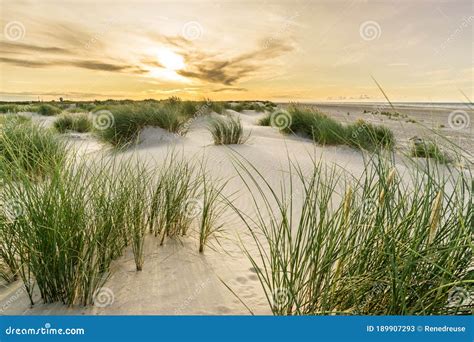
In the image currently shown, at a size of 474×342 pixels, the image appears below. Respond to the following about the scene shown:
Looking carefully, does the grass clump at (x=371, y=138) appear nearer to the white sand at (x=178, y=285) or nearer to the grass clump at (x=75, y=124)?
the white sand at (x=178, y=285)

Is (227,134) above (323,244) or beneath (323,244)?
above

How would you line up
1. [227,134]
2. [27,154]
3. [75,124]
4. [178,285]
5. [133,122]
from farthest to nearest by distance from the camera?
[75,124], [133,122], [227,134], [27,154], [178,285]

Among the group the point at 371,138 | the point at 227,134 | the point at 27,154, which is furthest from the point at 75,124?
the point at 371,138

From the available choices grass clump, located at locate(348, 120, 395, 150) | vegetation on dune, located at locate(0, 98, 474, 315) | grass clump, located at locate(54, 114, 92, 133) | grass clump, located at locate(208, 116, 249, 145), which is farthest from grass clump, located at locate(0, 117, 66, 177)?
grass clump, located at locate(54, 114, 92, 133)

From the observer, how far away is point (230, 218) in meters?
3.28

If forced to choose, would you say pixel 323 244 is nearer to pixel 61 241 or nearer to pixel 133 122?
pixel 61 241

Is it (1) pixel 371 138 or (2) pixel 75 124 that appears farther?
(2) pixel 75 124

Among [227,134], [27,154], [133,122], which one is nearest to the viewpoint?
[27,154]

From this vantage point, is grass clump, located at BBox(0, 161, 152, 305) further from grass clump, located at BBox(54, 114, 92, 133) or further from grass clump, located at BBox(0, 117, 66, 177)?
grass clump, located at BBox(54, 114, 92, 133)

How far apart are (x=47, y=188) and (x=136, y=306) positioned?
861 mm

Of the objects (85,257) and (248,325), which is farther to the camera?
(85,257)

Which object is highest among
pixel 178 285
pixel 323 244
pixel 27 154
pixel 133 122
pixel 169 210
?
pixel 133 122

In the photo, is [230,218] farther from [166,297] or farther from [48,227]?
[48,227]

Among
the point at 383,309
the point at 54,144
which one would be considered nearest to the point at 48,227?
the point at 383,309
